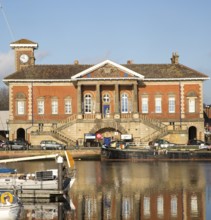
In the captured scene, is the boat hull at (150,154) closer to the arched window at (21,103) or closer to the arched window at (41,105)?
the arched window at (41,105)

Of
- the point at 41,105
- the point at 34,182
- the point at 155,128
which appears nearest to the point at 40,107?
the point at 41,105

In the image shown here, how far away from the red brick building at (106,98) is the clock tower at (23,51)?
24.1 ft

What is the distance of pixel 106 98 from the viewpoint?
78.2m

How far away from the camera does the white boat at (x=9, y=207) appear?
25672 mm

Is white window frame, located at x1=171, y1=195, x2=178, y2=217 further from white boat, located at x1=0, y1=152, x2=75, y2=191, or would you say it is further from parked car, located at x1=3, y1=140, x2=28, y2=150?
parked car, located at x1=3, y1=140, x2=28, y2=150

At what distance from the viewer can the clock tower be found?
87.4 m

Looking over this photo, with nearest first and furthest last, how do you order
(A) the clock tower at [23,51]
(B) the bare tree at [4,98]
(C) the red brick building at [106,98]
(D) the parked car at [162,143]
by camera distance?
(D) the parked car at [162,143], (C) the red brick building at [106,98], (A) the clock tower at [23,51], (B) the bare tree at [4,98]

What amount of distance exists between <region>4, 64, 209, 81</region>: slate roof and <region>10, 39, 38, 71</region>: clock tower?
612cm

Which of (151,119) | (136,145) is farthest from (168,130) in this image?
(136,145)

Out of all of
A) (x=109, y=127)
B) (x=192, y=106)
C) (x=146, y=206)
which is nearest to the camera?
(x=146, y=206)

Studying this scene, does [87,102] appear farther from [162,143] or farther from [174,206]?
[174,206]

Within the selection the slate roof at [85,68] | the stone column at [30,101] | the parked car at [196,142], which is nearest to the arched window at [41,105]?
the stone column at [30,101]

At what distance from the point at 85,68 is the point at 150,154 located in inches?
904

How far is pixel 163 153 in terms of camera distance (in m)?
61.9
